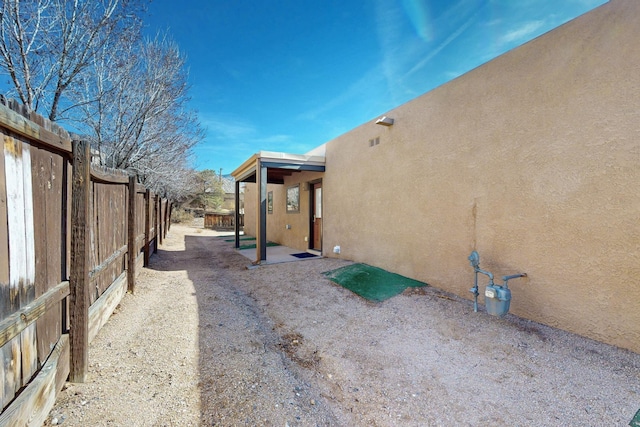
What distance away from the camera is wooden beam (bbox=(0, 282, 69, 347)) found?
4.22 feet

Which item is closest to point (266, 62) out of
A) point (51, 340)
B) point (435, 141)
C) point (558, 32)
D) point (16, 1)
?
point (16, 1)

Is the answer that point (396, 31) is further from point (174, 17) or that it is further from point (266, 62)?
point (174, 17)

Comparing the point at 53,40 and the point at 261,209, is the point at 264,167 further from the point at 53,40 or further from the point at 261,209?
the point at 53,40

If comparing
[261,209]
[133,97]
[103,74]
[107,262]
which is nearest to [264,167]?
[261,209]

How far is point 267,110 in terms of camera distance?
1093cm

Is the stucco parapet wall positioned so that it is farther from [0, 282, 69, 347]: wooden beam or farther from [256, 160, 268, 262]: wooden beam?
[0, 282, 69, 347]: wooden beam

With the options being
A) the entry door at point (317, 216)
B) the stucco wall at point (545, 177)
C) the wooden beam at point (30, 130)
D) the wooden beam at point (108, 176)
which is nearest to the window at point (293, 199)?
the entry door at point (317, 216)

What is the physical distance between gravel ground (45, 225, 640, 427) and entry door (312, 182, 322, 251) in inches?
175

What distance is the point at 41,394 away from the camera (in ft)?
5.16

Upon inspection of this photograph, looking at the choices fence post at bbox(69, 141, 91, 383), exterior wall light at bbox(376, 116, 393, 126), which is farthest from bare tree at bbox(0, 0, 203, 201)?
exterior wall light at bbox(376, 116, 393, 126)

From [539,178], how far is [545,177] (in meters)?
0.06

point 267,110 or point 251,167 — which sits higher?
point 267,110

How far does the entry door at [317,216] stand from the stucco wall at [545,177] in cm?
358

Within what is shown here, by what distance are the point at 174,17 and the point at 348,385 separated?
24.1 feet
